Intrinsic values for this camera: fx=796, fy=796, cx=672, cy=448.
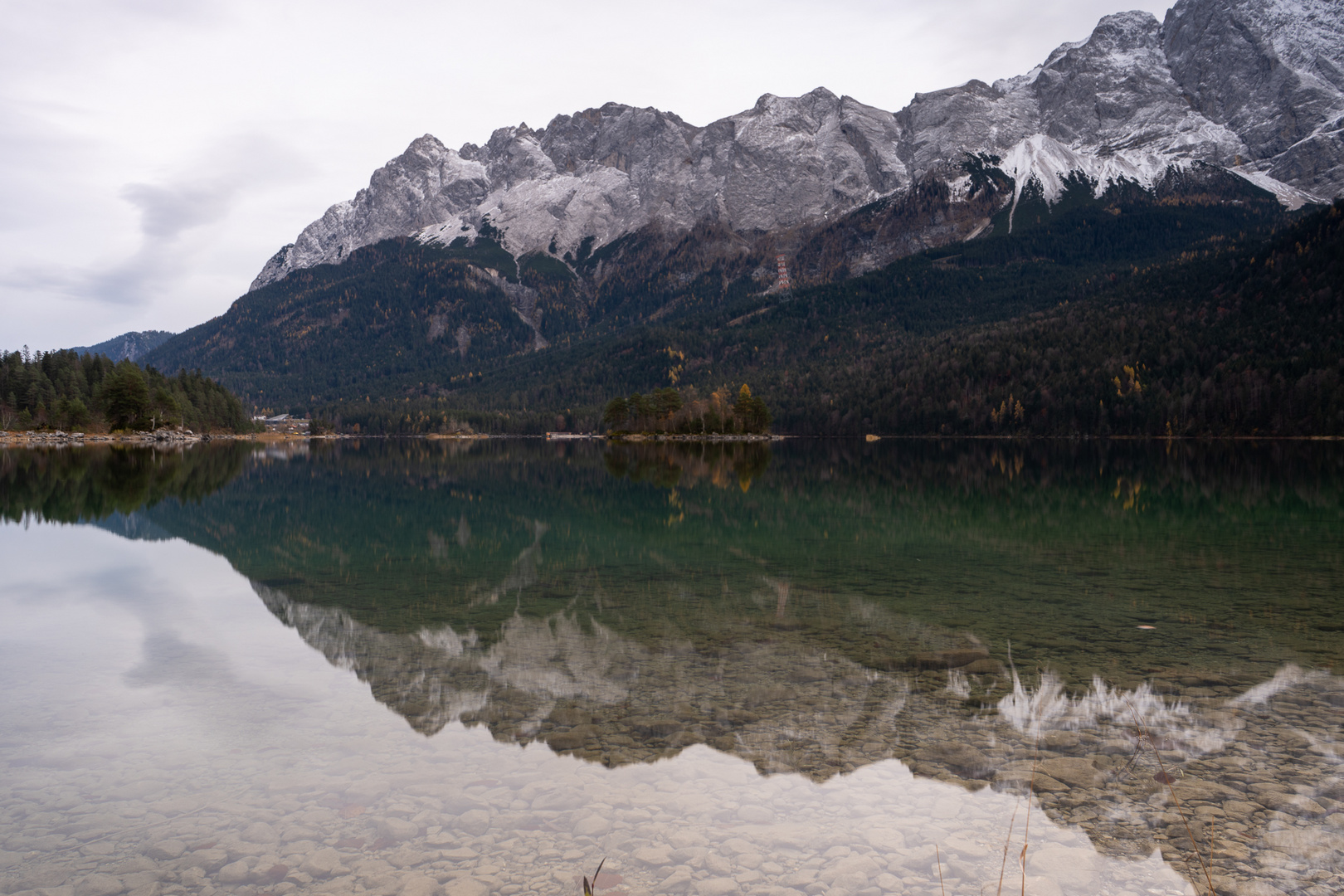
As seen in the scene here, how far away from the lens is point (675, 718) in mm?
11633

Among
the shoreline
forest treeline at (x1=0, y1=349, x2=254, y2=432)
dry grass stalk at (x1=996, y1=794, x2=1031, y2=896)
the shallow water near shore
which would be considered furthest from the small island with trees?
dry grass stalk at (x1=996, y1=794, x2=1031, y2=896)

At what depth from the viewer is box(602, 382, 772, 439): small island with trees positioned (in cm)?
18300

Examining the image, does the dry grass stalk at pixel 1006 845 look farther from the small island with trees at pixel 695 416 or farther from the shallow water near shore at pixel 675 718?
the small island with trees at pixel 695 416

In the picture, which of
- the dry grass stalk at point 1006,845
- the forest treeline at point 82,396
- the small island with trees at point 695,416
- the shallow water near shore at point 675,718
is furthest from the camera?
the small island with trees at point 695,416

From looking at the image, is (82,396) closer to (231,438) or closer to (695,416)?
(231,438)

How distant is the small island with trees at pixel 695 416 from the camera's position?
18300cm

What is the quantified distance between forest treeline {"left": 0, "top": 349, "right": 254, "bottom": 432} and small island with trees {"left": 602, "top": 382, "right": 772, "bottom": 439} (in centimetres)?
9120

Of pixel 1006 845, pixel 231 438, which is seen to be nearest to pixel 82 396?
pixel 231 438

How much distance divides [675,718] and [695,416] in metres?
175

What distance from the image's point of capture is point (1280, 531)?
99.6ft

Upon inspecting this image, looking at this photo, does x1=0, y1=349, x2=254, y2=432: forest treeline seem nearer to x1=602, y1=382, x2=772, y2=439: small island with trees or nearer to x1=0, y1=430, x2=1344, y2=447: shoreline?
x1=0, y1=430, x2=1344, y2=447: shoreline

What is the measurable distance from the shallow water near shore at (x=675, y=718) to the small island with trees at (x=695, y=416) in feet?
507

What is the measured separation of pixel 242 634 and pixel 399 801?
32.3 feet

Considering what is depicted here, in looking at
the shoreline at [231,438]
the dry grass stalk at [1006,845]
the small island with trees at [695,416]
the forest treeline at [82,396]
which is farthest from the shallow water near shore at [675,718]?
the small island with trees at [695,416]
